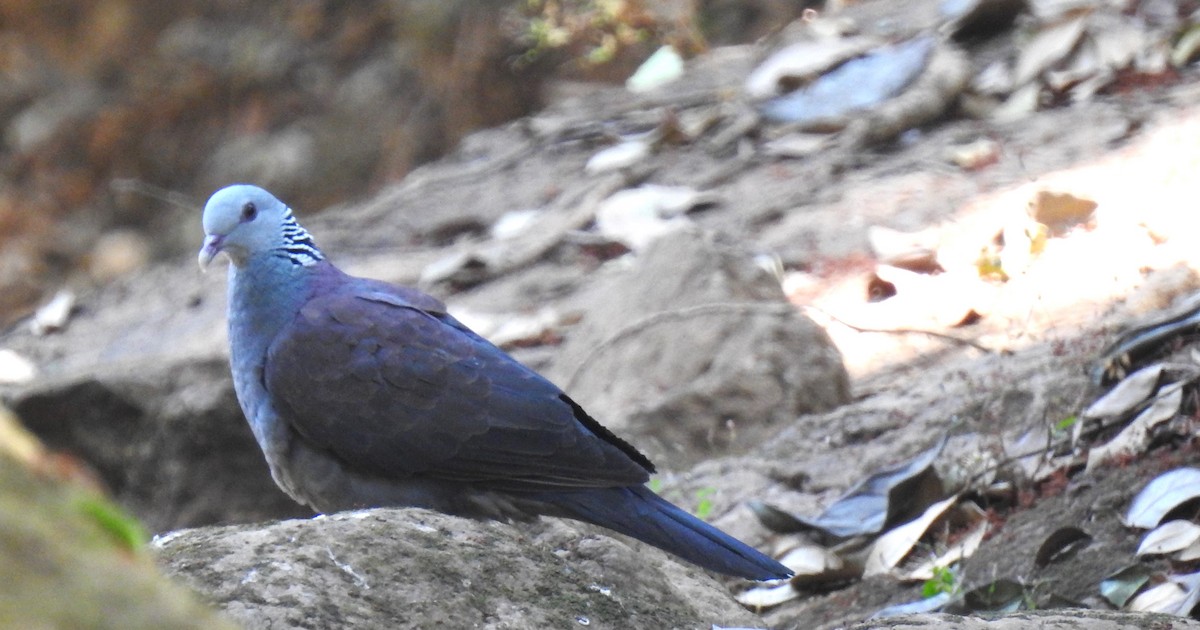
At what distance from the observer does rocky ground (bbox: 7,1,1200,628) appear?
7.70 ft

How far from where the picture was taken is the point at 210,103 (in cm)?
936

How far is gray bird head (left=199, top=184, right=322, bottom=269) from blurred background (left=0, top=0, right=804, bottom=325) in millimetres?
5083

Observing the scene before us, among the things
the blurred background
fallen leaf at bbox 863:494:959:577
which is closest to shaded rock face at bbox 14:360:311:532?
fallen leaf at bbox 863:494:959:577

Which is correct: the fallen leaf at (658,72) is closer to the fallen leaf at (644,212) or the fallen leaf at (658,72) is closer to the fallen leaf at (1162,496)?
the fallen leaf at (644,212)

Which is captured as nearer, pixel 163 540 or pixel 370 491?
pixel 163 540

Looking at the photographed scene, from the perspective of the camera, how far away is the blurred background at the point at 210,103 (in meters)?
9.09

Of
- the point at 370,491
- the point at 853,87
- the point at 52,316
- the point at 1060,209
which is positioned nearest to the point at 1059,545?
the point at 370,491

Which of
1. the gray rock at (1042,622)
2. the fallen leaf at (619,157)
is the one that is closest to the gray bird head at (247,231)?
the gray rock at (1042,622)

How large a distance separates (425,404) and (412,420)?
0.05 m

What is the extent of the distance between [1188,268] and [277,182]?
602cm

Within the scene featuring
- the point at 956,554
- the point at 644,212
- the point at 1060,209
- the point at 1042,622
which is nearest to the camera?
the point at 1042,622

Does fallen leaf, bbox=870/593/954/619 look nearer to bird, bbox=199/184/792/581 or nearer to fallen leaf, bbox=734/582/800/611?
fallen leaf, bbox=734/582/800/611

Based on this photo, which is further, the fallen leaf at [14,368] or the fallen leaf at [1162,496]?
the fallen leaf at [14,368]

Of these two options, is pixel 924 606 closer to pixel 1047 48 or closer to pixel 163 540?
pixel 163 540
